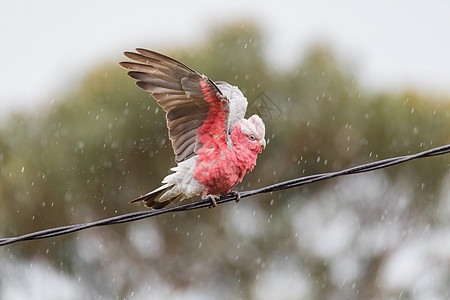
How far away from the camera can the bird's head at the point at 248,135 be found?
4.11m

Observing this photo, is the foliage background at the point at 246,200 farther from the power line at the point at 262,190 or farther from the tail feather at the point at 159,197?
the power line at the point at 262,190

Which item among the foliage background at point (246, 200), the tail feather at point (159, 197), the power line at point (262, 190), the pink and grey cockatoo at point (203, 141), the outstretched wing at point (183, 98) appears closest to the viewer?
the power line at point (262, 190)

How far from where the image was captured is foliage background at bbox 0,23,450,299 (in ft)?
30.8

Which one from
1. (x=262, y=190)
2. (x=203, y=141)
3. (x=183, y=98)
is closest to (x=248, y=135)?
(x=203, y=141)

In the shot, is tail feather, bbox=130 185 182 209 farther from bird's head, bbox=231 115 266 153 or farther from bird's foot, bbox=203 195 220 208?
bird's head, bbox=231 115 266 153

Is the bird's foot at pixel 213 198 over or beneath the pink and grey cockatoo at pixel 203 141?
beneath

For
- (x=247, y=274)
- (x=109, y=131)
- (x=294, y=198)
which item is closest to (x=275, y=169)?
(x=294, y=198)

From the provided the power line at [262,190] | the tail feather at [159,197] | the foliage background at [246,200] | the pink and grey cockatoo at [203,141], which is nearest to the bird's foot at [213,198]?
the pink and grey cockatoo at [203,141]

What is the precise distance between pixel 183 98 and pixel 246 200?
20.9 feet

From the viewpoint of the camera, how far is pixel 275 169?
9.71m

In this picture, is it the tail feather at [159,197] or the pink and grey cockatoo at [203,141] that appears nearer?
the pink and grey cockatoo at [203,141]

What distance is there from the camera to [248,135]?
13.5 feet

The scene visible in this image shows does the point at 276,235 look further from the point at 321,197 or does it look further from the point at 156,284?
the point at 156,284

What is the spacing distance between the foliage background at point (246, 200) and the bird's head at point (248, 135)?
5.03 m
